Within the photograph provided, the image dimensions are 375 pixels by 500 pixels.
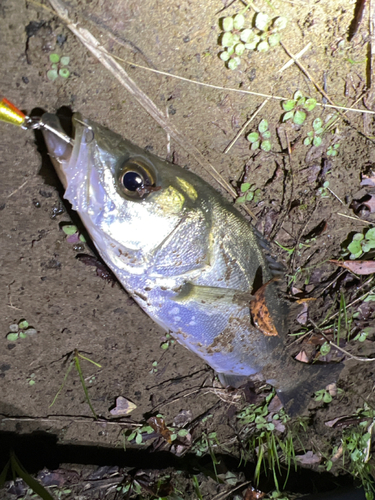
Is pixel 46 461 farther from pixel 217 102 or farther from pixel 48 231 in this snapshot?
pixel 217 102

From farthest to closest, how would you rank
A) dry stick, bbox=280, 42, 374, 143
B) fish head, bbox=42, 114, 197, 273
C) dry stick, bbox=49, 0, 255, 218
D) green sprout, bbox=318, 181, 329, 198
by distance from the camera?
green sprout, bbox=318, 181, 329, 198
dry stick, bbox=280, 42, 374, 143
dry stick, bbox=49, 0, 255, 218
fish head, bbox=42, 114, 197, 273

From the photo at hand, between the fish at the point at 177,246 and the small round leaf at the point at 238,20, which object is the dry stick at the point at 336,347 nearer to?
the fish at the point at 177,246

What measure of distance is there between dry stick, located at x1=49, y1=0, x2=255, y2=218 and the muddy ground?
4cm

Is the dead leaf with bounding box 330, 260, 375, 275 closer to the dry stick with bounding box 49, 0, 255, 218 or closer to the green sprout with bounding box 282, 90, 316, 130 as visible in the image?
the dry stick with bounding box 49, 0, 255, 218

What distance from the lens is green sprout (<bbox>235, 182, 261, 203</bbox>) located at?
2455 mm

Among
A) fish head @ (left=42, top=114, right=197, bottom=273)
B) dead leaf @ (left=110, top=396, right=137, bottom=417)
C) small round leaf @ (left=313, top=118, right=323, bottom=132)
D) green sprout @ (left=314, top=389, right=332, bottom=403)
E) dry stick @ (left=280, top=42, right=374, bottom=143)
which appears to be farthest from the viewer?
green sprout @ (left=314, top=389, right=332, bottom=403)

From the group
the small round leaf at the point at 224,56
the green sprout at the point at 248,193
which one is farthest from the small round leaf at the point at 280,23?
the green sprout at the point at 248,193

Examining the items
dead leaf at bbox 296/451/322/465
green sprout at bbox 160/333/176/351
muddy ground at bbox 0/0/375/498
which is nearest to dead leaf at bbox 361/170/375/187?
muddy ground at bbox 0/0/375/498

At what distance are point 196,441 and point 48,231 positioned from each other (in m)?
2.38

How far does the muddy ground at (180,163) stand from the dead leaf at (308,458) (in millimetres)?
48

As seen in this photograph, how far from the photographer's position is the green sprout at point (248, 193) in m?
2.46

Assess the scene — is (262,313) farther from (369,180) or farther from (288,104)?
(288,104)

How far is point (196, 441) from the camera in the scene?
294 centimetres

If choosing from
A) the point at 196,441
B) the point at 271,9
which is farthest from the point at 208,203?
the point at 196,441
